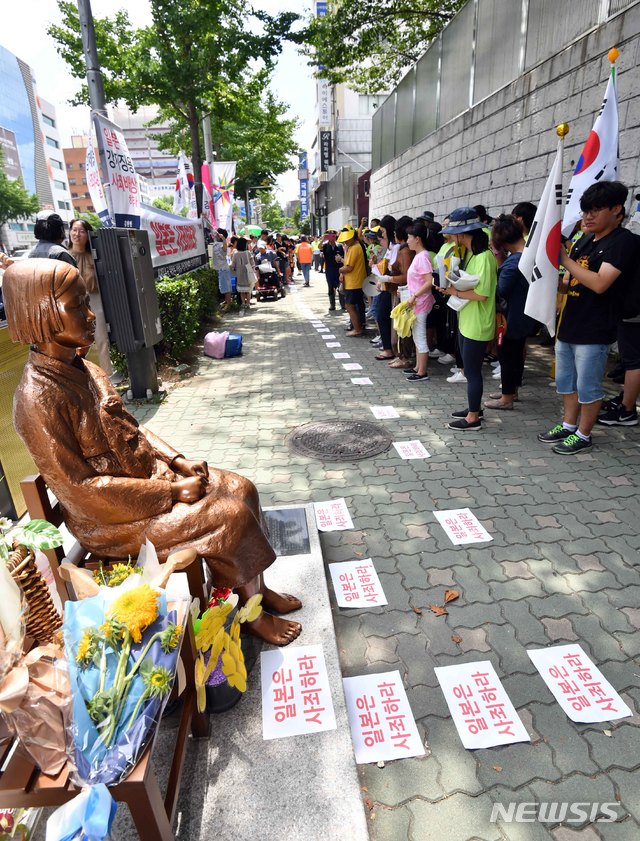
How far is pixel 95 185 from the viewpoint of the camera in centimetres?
663

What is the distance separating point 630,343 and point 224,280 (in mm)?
10379

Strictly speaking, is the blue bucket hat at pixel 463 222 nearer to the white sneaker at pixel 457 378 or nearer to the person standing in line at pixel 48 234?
the white sneaker at pixel 457 378

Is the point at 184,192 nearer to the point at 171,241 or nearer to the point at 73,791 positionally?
the point at 171,241

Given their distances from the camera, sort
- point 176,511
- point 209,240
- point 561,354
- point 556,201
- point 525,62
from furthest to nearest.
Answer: point 209,240, point 525,62, point 561,354, point 556,201, point 176,511

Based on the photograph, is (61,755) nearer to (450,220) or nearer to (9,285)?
→ (9,285)

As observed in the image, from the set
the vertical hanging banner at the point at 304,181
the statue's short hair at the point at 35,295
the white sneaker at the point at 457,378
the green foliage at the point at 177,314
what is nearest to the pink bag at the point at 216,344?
the green foliage at the point at 177,314

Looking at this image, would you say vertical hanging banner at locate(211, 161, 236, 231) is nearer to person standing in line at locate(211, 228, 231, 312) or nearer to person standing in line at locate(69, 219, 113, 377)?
person standing in line at locate(211, 228, 231, 312)

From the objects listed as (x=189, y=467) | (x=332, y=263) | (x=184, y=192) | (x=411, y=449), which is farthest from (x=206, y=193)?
(x=189, y=467)

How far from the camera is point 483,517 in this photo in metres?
3.59

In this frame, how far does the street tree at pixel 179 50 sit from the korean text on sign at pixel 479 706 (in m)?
13.4

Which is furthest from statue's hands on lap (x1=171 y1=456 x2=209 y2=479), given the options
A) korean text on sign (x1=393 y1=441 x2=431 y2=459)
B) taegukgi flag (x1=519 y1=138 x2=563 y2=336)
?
taegukgi flag (x1=519 y1=138 x2=563 y2=336)

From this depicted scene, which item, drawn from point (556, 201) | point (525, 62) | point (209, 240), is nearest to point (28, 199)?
point (209, 240)

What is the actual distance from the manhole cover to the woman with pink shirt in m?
1.79

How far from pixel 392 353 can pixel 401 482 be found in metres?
4.28
